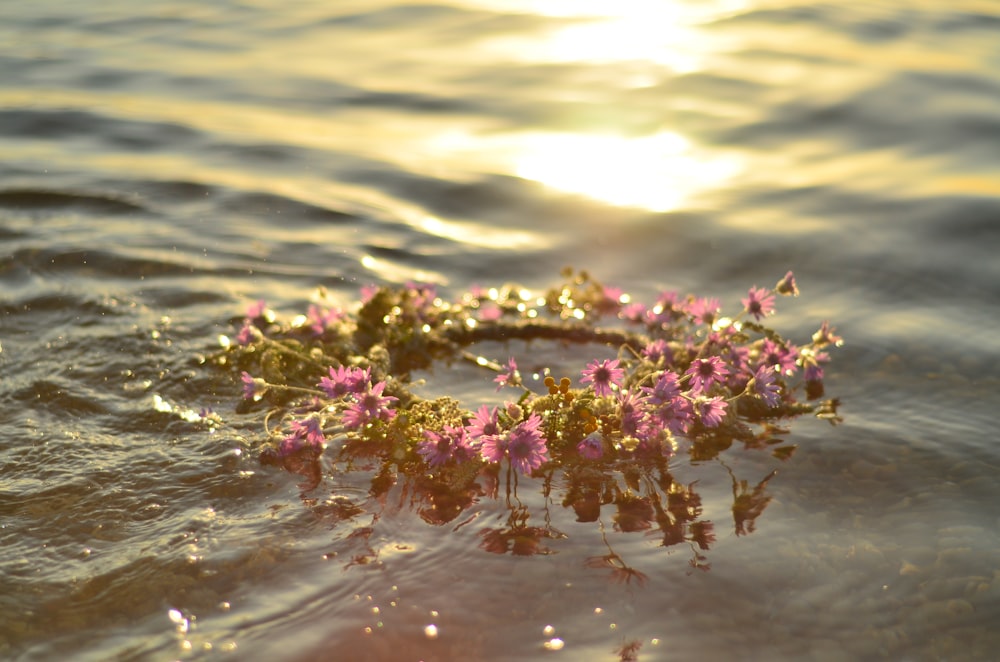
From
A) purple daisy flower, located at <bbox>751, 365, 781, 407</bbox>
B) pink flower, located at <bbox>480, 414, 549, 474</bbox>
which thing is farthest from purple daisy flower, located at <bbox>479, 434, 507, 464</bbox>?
purple daisy flower, located at <bbox>751, 365, 781, 407</bbox>

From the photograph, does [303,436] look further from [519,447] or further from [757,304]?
[757,304]

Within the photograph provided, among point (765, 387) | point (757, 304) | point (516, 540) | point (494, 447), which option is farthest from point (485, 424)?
point (757, 304)

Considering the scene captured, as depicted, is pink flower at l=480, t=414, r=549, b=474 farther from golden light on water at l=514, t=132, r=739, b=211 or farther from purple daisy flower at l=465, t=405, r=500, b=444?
golden light on water at l=514, t=132, r=739, b=211

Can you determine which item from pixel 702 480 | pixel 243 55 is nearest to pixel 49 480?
pixel 702 480

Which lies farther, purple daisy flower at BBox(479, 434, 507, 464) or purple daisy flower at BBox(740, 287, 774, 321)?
purple daisy flower at BBox(740, 287, 774, 321)

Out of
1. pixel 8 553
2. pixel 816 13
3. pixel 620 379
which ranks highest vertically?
pixel 816 13

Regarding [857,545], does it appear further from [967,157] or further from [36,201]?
[36,201]
